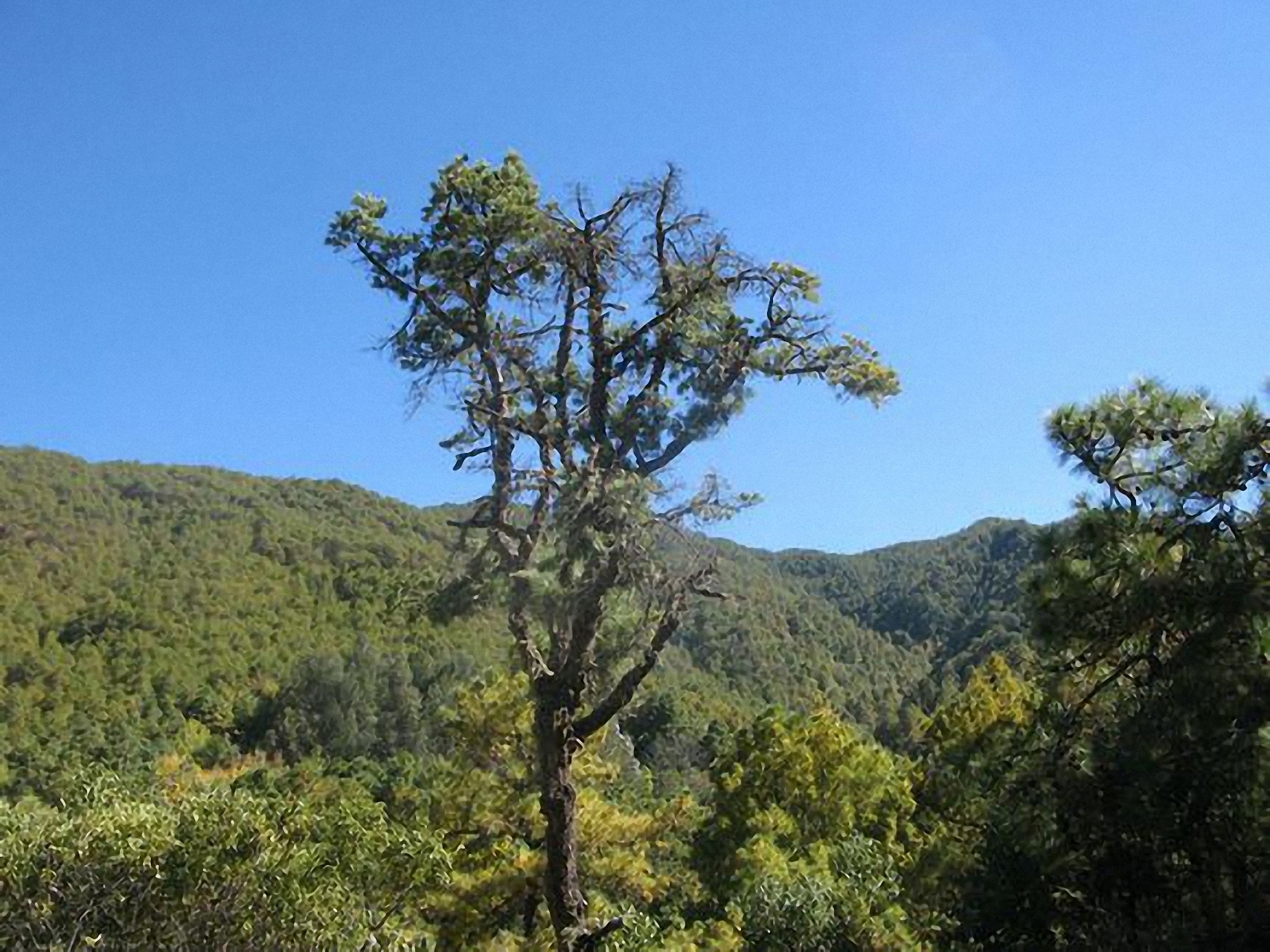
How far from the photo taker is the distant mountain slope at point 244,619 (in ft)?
256

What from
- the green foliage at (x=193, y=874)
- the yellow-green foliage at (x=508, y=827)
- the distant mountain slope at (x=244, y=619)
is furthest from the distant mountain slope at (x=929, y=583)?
the green foliage at (x=193, y=874)

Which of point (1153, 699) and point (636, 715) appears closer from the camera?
point (1153, 699)

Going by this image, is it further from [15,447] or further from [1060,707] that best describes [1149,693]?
[15,447]

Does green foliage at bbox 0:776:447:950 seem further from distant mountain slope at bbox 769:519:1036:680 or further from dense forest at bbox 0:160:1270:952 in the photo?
distant mountain slope at bbox 769:519:1036:680

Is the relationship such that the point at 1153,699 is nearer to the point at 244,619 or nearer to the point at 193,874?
the point at 193,874

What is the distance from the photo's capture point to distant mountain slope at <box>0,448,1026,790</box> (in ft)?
256

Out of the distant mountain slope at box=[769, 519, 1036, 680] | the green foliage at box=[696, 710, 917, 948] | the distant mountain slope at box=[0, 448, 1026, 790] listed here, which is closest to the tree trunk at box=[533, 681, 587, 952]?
the green foliage at box=[696, 710, 917, 948]

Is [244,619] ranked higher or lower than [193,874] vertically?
higher

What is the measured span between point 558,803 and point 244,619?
98149mm

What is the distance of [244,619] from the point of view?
100 metres

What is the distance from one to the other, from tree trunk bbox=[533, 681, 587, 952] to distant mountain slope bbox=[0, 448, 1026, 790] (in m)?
37.2

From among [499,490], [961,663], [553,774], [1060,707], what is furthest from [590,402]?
[961,663]

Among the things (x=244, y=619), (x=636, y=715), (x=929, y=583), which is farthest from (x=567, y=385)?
(x=929, y=583)

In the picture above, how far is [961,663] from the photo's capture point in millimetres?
106438
